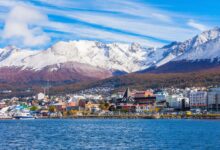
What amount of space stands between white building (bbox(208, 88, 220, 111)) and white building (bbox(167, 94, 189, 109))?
6518 millimetres

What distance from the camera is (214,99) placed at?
126m

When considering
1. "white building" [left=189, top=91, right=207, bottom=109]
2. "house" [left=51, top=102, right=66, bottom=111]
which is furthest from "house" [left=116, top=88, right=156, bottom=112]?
"house" [left=51, top=102, right=66, bottom=111]

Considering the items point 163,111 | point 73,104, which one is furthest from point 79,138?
point 73,104

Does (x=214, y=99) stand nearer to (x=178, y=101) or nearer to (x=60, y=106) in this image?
(x=178, y=101)

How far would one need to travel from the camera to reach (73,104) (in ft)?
488

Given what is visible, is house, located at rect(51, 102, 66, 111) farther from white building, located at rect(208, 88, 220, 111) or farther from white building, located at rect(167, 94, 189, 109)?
white building, located at rect(208, 88, 220, 111)

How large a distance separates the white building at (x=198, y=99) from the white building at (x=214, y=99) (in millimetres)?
1325

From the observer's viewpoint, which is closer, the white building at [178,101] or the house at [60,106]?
the white building at [178,101]

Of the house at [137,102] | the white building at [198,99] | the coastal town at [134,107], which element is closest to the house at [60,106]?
the coastal town at [134,107]

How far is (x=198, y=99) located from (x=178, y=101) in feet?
16.7

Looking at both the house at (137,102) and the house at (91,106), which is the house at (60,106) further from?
the house at (137,102)

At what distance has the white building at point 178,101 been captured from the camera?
132750mm

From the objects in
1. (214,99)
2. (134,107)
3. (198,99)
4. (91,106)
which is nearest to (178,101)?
(198,99)

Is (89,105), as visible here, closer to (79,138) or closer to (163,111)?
(163,111)
